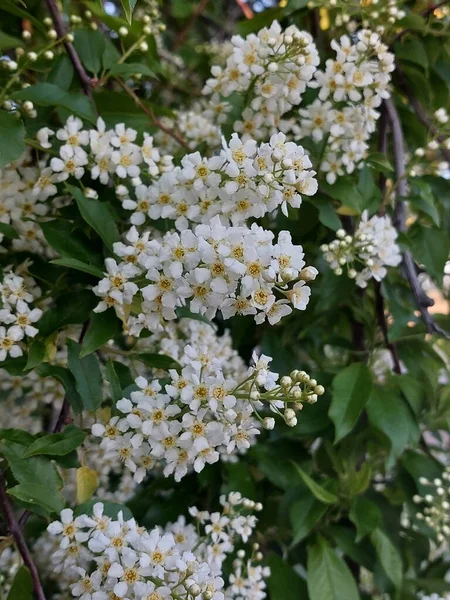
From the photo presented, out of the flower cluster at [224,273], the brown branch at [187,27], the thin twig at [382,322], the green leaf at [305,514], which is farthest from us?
the brown branch at [187,27]

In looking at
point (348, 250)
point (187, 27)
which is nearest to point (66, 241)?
point (348, 250)

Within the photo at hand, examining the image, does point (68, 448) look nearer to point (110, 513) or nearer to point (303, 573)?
point (110, 513)

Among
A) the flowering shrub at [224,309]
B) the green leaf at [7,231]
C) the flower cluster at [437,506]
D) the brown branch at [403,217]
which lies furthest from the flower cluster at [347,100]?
the flower cluster at [437,506]

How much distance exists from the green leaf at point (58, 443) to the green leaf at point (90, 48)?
0.54 m

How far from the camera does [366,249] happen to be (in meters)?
0.91

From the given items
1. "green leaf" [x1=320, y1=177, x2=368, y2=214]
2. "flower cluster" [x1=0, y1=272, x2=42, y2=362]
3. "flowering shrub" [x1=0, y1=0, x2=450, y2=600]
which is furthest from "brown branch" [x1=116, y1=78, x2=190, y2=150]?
"flower cluster" [x1=0, y1=272, x2=42, y2=362]

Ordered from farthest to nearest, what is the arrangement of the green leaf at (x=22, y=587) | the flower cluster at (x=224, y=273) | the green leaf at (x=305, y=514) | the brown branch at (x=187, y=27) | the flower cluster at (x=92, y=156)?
the brown branch at (x=187, y=27) → the green leaf at (x=305, y=514) → the flower cluster at (x=92, y=156) → the green leaf at (x=22, y=587) → the flower cluster at (x=224, y=273)

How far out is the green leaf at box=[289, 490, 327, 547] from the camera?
96 cm

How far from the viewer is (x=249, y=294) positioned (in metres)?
0.64

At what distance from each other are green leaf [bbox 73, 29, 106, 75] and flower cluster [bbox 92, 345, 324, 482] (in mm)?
495

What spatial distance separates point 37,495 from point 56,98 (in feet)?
1.68

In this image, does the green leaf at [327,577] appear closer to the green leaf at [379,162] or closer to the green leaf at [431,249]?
the green leaf at [431,249]

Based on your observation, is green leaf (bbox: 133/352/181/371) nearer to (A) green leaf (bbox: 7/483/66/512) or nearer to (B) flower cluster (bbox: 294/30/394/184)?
(A) green leaf (bbox: 7/483/66/512)

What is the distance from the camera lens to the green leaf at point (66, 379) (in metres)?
0.80
